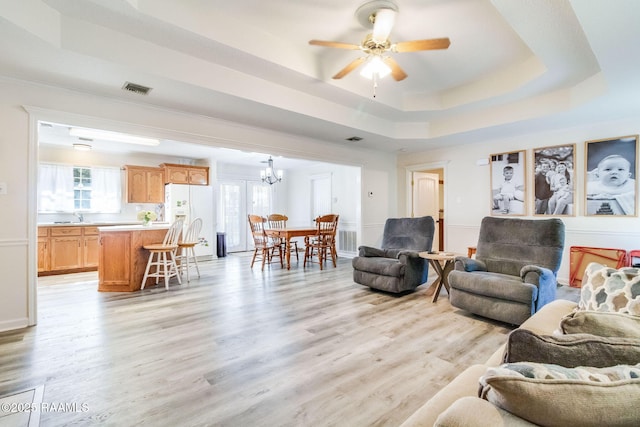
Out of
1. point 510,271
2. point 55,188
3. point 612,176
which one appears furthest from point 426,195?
point 55,188

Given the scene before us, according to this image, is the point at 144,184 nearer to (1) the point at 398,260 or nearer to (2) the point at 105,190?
(2) the point at 105,190

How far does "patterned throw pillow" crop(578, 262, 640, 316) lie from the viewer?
1.55 m

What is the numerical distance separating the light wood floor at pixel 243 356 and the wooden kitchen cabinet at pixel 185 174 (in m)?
3.14

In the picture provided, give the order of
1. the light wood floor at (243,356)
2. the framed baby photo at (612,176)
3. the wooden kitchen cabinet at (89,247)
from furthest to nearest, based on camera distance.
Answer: the wooden kitchen cabinet at (89,247) < the framed baby photo at (612,176) < the light wood floor at (243,356)

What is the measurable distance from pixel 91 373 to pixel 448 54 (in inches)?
173

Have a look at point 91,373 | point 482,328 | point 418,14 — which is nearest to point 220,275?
point 91,373

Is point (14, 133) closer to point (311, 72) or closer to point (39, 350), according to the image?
point (39, 350)

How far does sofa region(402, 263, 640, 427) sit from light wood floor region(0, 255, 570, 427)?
1.07 metres

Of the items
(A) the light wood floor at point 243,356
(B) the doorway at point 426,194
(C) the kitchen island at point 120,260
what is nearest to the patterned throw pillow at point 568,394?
(A) the light wood floor at point 243,356

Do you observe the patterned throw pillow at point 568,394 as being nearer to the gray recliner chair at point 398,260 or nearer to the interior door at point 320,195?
the gray recliner chair at point 398,260

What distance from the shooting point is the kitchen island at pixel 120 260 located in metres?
4.18

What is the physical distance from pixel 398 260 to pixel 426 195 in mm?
3617

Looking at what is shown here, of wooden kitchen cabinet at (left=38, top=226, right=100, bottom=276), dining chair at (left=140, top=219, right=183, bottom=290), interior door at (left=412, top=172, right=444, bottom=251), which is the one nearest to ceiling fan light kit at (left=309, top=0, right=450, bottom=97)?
dining chair at (left=140, top=219, right=183, bottom=290)

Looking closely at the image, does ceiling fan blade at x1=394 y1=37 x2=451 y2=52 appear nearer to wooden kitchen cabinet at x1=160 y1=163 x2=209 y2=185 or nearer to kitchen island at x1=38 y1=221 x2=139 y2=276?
wooden kitchen cabinet at x1=160 y1=163 x2=209 y2=185
